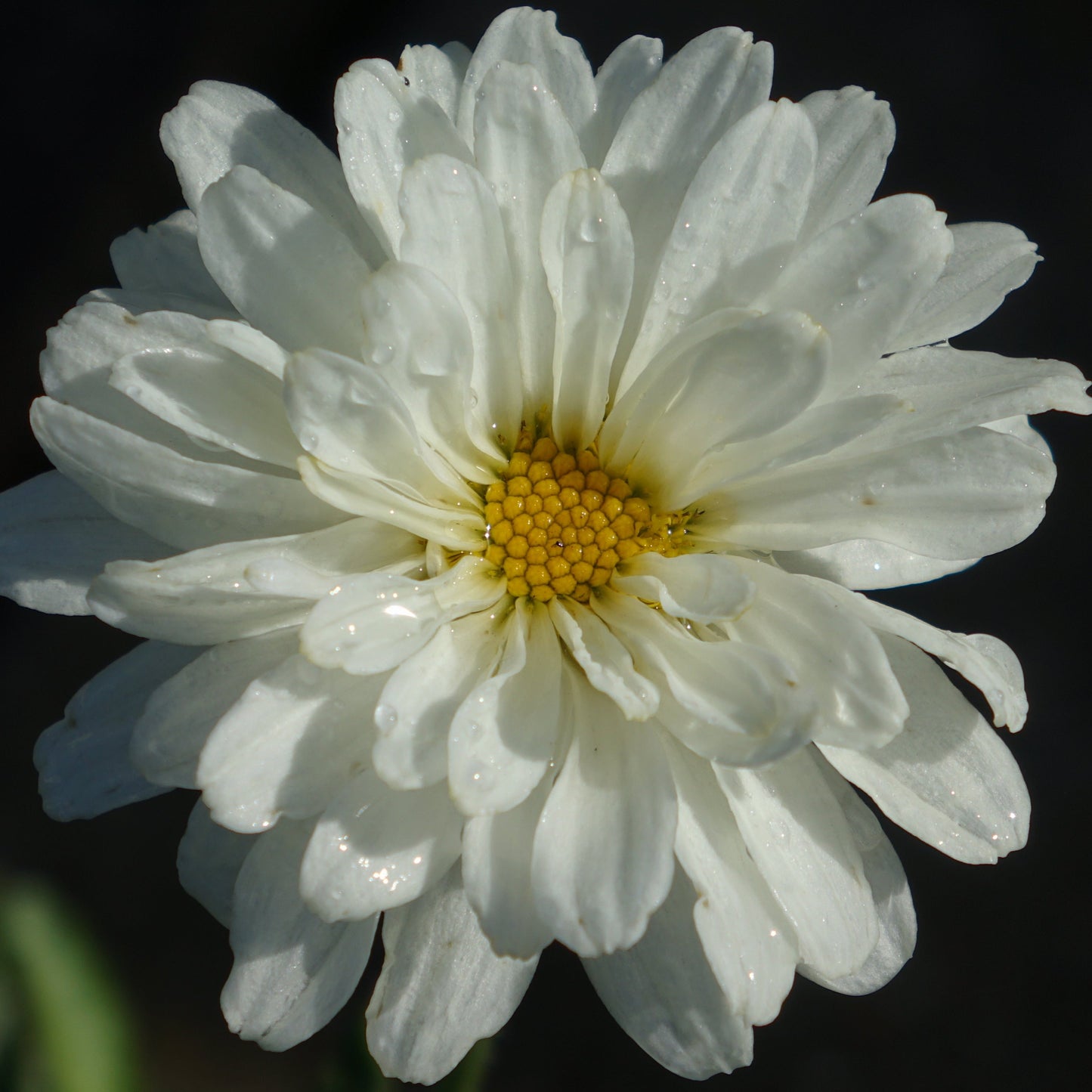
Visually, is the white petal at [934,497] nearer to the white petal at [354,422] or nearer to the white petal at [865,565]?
the white petal at [865,565]

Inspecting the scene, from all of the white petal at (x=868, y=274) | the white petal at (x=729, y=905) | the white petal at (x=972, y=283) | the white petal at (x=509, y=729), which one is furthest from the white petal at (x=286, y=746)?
the white petal at (x=972, y=283)

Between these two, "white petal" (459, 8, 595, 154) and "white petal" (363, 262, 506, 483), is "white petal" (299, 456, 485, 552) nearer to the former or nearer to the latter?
"white petal" (363, 262, 506, 483)

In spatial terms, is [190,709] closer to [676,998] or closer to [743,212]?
[676,998]

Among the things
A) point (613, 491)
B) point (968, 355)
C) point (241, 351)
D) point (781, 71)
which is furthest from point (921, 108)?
point (241, 351)

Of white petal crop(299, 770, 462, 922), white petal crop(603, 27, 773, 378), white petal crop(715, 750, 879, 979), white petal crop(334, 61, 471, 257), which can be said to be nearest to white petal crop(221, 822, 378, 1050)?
white petal crop(299, 770, 462, 922)

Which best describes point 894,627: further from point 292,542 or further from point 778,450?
point 292,542
